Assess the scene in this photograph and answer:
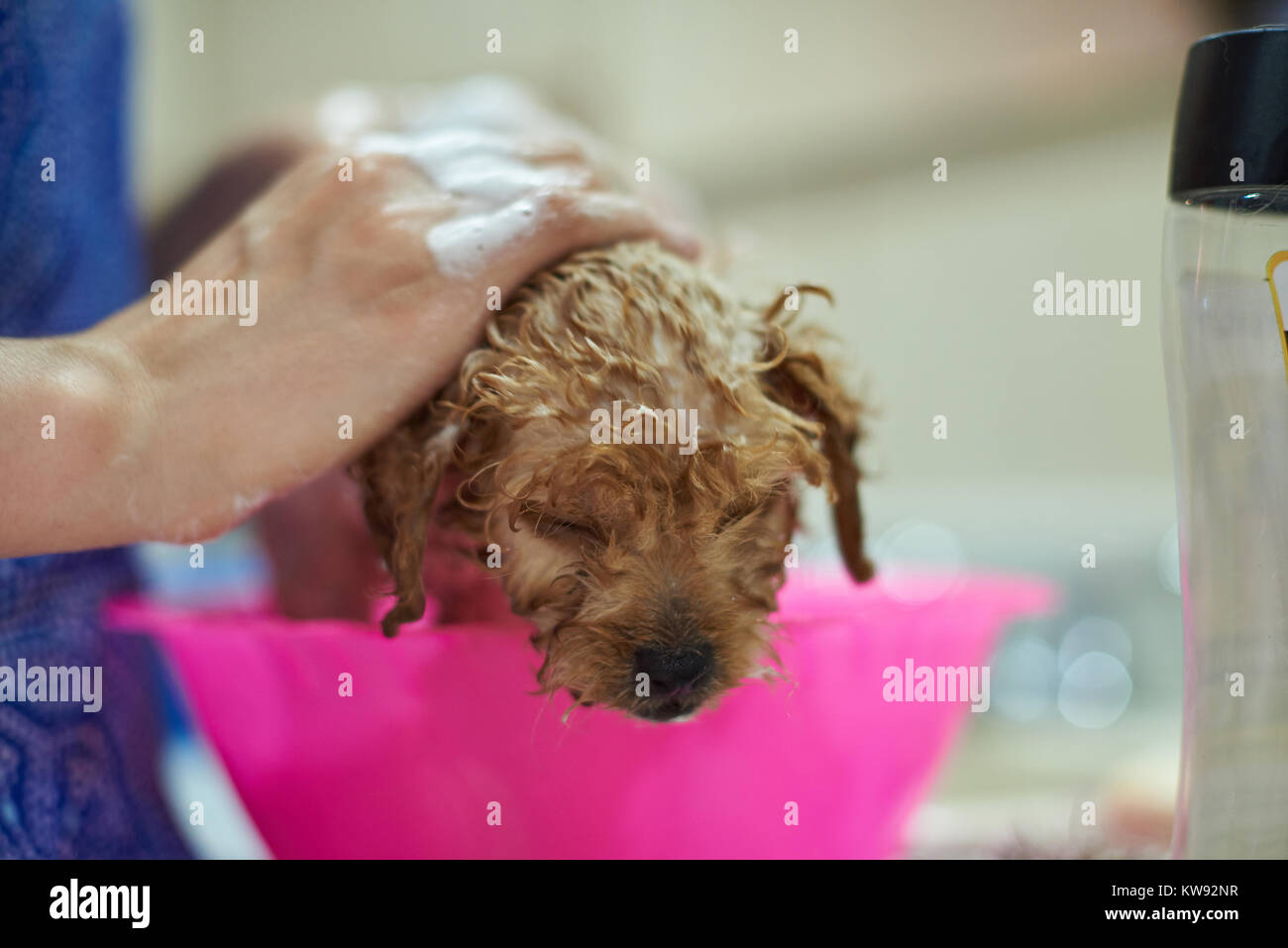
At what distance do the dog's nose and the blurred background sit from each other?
2.84 feet

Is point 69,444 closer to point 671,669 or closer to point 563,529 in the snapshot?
point 563,529

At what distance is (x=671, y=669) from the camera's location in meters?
0.78

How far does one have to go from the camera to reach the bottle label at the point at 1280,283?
669mm

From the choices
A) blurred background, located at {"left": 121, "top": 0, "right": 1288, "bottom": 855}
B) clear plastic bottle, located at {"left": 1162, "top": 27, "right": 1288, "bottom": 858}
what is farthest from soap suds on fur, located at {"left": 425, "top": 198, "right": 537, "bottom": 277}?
blurred background, located at {"left": 121, "top": 0, "right": 1288, "bottom": 855}

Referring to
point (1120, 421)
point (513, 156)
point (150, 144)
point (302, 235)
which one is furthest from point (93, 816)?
point (150, 144)

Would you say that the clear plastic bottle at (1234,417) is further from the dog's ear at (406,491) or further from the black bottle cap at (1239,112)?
the dog's ear at (406,491)

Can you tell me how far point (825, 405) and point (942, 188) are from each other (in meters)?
1.57

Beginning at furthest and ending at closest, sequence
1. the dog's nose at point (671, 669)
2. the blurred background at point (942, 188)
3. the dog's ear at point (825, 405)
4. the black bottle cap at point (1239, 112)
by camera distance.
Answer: the blurred background at point (942, 188) < the dog's ear at point (825, 405) < the dog's nose at point (671, 669) < the black bottle cap at point (1239, 112)

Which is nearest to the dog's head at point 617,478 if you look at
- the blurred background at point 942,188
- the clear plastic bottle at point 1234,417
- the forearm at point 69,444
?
the forearm at point 69,444

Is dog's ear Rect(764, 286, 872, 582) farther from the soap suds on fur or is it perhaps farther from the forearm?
the forearm

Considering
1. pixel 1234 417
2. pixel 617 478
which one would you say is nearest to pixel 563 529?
pixel 617 478

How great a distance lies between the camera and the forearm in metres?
0.72

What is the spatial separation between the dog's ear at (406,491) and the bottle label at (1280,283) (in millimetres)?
598
